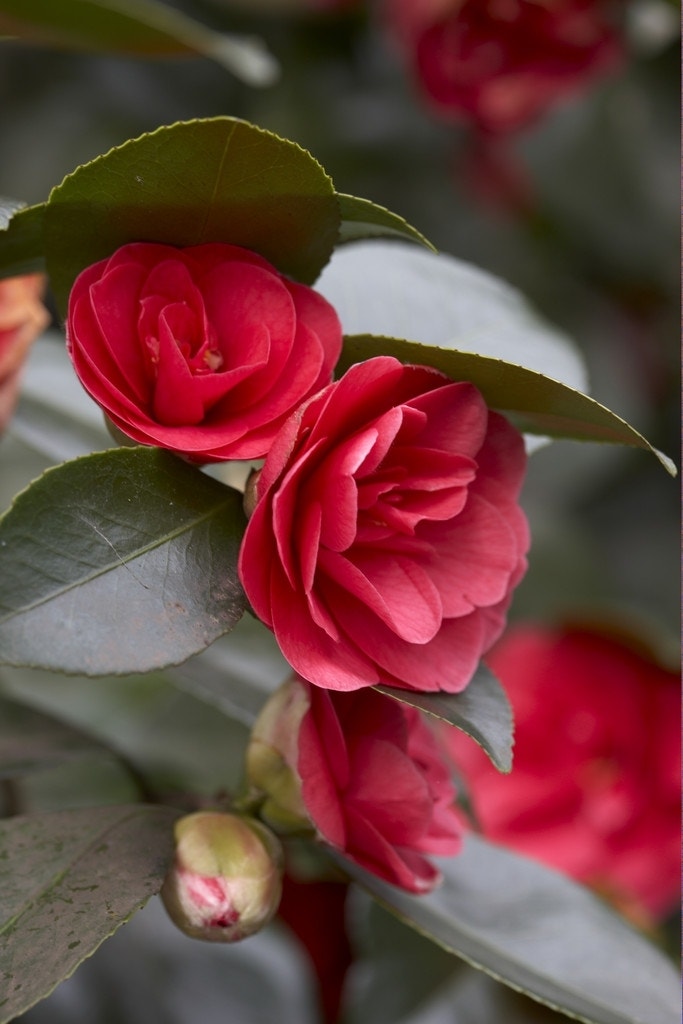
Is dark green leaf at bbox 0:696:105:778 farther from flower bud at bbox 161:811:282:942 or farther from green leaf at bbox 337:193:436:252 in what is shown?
green leaf at bbox 337:193:436:252

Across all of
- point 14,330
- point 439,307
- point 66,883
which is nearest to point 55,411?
point 14,330

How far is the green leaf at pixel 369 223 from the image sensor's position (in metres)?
0.50

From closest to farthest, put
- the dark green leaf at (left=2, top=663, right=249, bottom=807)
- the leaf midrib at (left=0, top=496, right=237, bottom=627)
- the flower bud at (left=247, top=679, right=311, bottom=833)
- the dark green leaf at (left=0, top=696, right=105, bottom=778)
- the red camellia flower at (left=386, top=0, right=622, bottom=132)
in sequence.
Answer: the leaf midrib at (left=0, top=496, right=237, bottom=627) → the flower bud at (left=247, top=679, right=311, bottom=833) → the dark green leaf at (left=0, top=696, right=105, bottom=778) → the dark green leaf at (left=2, top=663, right=249, bottom=807) → the red camellia flower at (left=386, top=0, right=622, bottom=132)

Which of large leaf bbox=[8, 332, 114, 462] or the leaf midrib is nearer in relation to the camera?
the leaf midrib

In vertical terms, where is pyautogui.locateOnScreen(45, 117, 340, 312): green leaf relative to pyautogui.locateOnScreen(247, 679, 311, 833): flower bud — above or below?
above

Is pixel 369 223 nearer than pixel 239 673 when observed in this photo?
Yes

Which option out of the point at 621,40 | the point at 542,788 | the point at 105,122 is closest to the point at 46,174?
the point at 105,122

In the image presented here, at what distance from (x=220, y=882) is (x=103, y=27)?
483 millimetres

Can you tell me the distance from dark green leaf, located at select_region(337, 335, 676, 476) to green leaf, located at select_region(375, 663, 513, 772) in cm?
12

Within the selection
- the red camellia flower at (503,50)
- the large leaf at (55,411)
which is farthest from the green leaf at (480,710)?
the red camellia flower at (503,50)

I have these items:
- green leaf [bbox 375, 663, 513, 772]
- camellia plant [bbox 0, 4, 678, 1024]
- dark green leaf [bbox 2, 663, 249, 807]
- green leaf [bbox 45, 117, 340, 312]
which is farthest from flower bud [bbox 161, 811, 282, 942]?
dark green leaf [bbox 2, 663, 249, 807]

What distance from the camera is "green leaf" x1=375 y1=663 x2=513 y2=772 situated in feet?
1.53

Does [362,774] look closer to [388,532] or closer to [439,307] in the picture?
[388,532]

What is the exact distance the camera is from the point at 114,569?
46 cm
